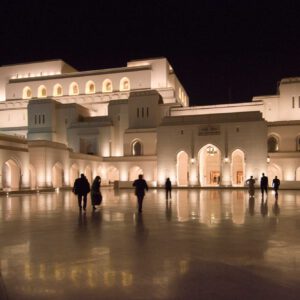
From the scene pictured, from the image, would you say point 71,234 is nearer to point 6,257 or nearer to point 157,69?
point 6,257

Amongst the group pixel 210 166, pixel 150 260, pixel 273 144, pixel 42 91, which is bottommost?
pixel 150 260

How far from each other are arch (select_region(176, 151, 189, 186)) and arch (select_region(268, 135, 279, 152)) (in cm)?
944

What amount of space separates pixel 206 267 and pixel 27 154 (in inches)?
1176

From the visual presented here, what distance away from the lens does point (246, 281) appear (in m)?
5.00

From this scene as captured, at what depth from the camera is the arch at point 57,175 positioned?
122 feet

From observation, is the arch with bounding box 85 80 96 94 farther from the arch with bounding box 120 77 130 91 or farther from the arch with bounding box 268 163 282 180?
the arch with bounding box 268 163 282 180

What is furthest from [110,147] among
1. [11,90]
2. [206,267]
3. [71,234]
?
[206,267]

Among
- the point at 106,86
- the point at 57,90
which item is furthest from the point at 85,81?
the point at 57,90

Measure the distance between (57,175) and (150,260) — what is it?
33248 millimetres

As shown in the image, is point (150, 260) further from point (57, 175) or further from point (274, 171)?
point (274, 171)

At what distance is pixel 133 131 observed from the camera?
156 feet

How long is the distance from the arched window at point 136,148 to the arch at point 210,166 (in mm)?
8065

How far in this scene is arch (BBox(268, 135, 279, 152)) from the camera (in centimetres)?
4308

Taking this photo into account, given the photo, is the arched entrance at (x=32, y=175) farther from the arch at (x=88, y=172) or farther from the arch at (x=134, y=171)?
the arch at (x=134, y=171)
